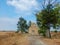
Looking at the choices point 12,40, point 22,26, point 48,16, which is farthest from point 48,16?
point 22,26

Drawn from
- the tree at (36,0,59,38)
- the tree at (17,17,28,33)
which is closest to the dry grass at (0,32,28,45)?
the tree at (36,0,59,38)

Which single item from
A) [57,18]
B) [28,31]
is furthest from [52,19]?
[28,31]

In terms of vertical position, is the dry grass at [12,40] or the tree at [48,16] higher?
the tree at [48,16]

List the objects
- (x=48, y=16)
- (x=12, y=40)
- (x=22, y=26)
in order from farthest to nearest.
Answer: (x=22, y=26) → (x=48, y=16) → (x=12, y=40)

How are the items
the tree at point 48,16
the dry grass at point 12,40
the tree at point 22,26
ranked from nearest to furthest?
the dry grass at point 12,40
the tree at point 48,16
the tree at point 22,26

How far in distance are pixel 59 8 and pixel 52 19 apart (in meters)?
3.18

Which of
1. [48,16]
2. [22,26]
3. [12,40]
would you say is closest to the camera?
[12,40]

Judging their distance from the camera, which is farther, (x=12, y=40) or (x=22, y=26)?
(x=22, y=26)

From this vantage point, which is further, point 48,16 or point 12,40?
point 48,16

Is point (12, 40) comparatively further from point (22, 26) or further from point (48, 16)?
point (22, 26)

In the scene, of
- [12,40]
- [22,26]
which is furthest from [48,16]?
[22,26]

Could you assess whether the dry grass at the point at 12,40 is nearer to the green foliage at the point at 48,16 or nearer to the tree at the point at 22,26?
the green foliage at the point at 48,16

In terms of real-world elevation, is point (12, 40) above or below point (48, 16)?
below

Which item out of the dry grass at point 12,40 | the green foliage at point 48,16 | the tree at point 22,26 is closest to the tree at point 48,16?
the green foliage at point 48,16
